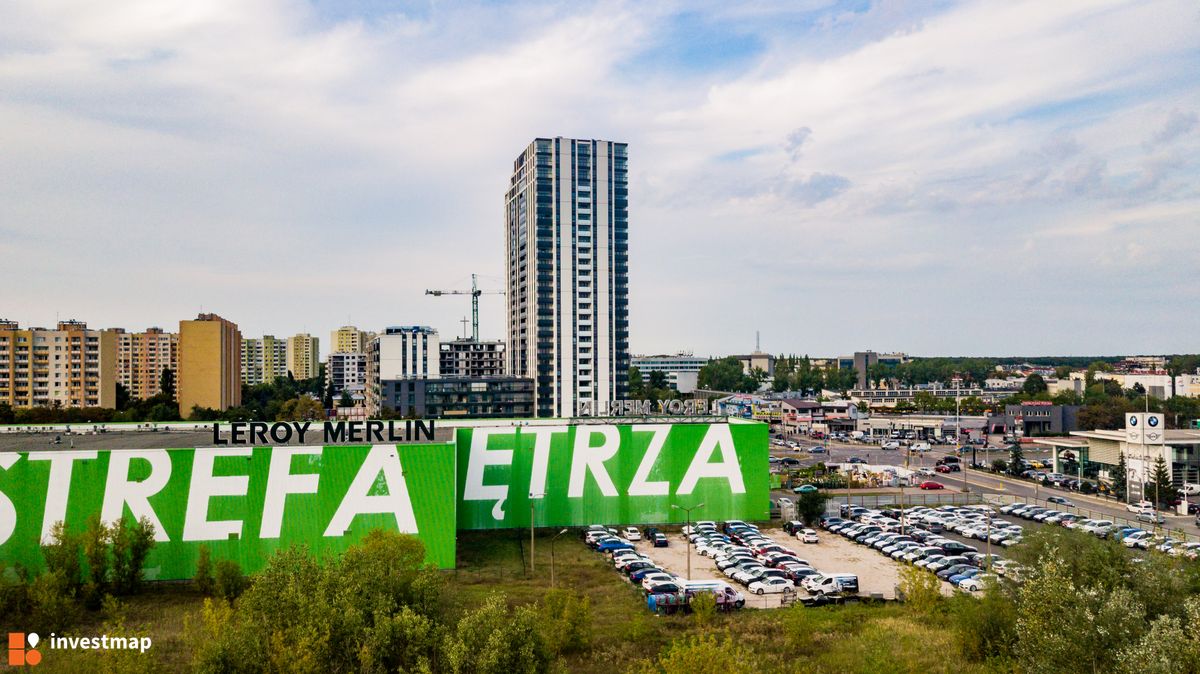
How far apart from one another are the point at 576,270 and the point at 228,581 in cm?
7956

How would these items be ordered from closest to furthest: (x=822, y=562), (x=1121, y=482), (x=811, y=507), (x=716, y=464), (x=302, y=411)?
(x=822, y=562) → (x=716, y=464) → (x=811, y=507) → (x=1121, y=482) → (x=302, y=411)

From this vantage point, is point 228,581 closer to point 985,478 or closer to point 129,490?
point 129,490

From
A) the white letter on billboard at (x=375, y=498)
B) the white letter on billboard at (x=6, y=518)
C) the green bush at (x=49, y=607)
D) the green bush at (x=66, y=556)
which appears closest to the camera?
the green bush at (x=49, y=607)

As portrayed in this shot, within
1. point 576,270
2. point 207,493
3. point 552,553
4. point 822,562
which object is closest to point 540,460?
point 552,553

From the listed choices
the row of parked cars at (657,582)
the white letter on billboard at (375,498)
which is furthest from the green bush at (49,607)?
the row of parked cars at (657,582)

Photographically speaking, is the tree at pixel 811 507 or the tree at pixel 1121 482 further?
the tree at pixel 1121 482

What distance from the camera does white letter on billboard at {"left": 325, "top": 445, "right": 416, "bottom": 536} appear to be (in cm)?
4134

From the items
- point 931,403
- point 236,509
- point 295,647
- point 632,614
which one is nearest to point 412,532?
point 236,509

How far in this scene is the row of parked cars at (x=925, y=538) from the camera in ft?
137

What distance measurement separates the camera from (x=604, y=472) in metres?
52.2

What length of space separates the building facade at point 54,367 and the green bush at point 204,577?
3472 inches

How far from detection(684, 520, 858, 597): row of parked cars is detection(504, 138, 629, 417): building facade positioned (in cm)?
6138

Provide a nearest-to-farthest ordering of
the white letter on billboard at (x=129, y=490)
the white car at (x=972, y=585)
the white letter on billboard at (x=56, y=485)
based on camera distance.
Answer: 1. the white car at (x=972, y=585)
2. the white letter on billboard at (x=56, y=485)
3. the white letter on billboard at (x=129, y=490)

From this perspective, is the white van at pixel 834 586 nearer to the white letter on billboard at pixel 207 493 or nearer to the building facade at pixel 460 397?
the white letter on billboard at pixel 207 493
